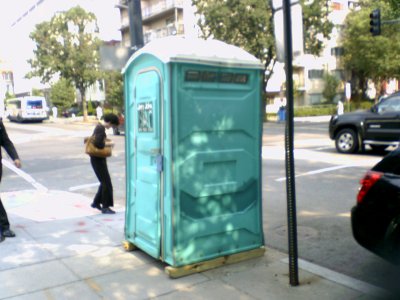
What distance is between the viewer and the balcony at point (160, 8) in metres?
44.4

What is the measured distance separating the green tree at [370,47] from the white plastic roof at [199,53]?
1440 inches

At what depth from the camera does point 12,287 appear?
13.4 ft

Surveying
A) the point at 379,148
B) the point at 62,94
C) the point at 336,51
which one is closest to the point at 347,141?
the point at 379,148

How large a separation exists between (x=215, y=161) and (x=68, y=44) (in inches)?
1683

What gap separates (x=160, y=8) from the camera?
155ft

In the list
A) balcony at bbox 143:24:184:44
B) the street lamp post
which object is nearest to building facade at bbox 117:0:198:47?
balcony at bbox 143:24:184:44

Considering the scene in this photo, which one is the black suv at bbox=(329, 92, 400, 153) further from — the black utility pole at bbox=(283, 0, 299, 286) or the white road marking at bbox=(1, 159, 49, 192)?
the black utility pole at bbox=(283, 0, 299, 286)

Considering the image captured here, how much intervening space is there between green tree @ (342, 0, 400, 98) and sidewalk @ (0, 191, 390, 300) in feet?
122

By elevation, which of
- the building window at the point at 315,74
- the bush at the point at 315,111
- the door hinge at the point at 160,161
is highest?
the building window at the point at 315,74

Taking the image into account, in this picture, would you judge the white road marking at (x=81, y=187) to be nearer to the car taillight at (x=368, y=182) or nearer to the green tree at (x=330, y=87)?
the car taillight at (x=368, y=182)

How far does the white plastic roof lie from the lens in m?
3.97

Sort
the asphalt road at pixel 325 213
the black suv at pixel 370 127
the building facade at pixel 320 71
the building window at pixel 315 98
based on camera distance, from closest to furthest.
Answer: the asphalt road at pixel 325 213
the black suv at pixel 370 127
the building facade at pixel 320 71
the building window at pixel 315 98

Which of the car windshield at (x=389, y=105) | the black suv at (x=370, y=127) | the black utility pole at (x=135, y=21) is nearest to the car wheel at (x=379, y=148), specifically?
the black suv at (x=370, y=127)

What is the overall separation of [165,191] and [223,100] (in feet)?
3.49
